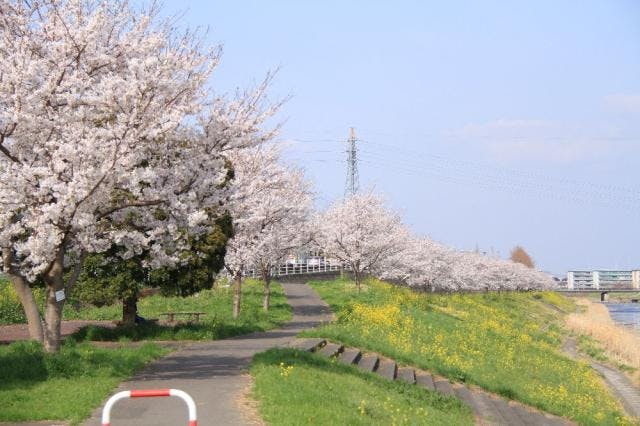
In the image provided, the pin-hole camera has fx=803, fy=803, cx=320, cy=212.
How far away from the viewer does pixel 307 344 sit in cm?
1997

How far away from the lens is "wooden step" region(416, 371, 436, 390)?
63.0 feet

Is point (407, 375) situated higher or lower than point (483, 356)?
higher

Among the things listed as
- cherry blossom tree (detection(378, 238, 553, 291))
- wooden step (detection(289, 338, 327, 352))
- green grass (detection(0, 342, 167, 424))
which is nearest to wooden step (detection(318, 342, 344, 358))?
wooden step (detection(289, 338, 327, 352))

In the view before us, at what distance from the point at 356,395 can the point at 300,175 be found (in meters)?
28.4

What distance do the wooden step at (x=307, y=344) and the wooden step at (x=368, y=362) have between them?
3.71 ft

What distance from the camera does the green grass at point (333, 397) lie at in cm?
1123

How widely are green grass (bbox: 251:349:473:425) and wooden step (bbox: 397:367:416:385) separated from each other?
1251 mm

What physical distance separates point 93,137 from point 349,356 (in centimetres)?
951

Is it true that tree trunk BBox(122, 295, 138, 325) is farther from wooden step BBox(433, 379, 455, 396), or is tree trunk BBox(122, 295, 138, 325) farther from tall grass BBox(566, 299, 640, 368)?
tall grass BBox(566, 299, 640, 368)

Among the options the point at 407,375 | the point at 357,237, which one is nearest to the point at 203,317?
the point at 407,375

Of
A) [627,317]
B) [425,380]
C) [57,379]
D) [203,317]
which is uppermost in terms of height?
[203,317]

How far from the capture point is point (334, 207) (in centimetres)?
5466

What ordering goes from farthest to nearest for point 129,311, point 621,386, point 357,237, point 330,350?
point 357,237 → point 621,386 → point 129,311 → point 330,350

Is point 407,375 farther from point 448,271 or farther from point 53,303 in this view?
point 448,271
